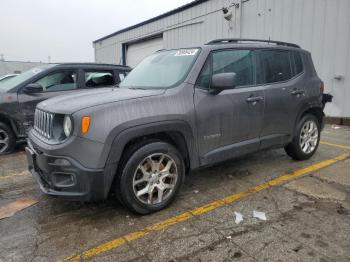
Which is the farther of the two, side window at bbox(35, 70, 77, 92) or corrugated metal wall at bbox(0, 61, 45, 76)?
corrugated metal wall at bbox(0, 61, 45, 76)

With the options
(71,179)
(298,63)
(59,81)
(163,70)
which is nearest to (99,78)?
(59,81)

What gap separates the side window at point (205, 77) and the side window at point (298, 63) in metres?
1.82

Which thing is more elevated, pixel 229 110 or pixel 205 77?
pixel 205 77

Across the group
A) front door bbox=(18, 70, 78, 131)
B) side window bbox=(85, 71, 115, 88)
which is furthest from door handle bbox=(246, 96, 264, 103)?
front door bbox=(18, 70, 78, 131)

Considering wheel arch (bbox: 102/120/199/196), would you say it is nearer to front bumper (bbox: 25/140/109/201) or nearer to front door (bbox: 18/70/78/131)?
front bumper (bbox: 25/140/109/201)

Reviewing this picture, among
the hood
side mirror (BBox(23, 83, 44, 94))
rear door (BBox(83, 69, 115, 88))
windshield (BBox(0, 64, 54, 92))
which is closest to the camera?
the hood

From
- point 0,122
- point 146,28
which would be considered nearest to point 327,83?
point 0,122

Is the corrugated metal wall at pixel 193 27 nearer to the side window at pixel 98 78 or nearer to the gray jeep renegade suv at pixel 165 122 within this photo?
the side window at pixel 98 78

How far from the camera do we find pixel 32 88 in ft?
18.8

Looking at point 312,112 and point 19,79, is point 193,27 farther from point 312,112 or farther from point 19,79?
point 312,112

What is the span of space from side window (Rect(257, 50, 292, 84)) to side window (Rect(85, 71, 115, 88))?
358 centimetres

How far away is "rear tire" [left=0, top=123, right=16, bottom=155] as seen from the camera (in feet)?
19.2

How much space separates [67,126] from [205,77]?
1646 millimetres

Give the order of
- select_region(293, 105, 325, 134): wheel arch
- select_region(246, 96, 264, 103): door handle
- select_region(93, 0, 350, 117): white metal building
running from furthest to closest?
select_region(93, 0, 350, 117): white metal building < select_region(293, 105, 325, 134): wheel arch < select_region(246, 96, 264, 103): door handle
